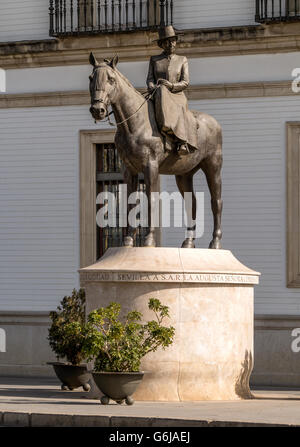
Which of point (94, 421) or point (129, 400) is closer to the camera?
point (94, 421)

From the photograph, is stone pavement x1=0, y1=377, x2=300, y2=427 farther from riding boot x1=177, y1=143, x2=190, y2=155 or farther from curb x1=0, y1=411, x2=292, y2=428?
riding boot x1=177, y1=143, x2=190, y2=155

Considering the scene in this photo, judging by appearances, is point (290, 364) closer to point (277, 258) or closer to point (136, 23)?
point (277, 258)

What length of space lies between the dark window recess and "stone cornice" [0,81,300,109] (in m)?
1.13

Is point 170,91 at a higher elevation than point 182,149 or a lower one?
higher

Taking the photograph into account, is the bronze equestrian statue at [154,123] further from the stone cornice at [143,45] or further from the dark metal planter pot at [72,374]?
the stone cornice at [143,45]

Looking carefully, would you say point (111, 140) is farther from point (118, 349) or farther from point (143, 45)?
point (118, 349)

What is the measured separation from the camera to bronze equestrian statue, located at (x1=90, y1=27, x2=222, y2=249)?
19.4 meters

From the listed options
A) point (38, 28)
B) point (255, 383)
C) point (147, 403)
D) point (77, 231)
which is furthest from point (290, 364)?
point (38, 28)

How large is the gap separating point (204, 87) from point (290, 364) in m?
5.67

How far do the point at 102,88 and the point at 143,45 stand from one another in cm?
774

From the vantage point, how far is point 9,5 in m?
28.1

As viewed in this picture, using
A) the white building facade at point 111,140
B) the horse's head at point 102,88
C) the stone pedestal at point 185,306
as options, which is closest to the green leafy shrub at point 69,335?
the stone pedestal at point 185,306

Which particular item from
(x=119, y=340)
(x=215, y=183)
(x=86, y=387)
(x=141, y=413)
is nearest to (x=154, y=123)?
(x=215, y=183)

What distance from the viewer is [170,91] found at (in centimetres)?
2012
